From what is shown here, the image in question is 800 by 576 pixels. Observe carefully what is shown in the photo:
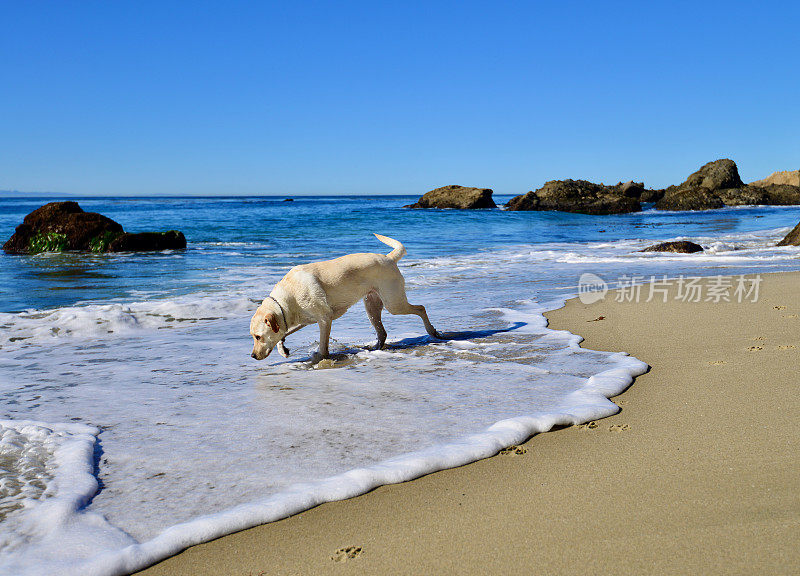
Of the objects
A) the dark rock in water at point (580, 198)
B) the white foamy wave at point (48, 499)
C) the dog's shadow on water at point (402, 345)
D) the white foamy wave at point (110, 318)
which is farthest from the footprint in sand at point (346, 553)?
the dark rock in water at point (580, 198)

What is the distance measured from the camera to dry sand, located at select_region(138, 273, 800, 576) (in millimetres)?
2338

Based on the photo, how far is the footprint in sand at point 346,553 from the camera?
245cm

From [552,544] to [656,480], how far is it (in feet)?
2.65

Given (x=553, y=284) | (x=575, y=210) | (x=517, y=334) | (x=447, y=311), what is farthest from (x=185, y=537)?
(x=575, y=210)

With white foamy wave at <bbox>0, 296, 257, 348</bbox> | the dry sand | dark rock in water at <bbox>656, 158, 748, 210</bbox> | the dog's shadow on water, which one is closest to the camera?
the dry sand

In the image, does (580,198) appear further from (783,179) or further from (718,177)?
(783,179)

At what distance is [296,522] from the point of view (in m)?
2.79

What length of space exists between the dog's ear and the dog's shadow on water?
1.62 ft

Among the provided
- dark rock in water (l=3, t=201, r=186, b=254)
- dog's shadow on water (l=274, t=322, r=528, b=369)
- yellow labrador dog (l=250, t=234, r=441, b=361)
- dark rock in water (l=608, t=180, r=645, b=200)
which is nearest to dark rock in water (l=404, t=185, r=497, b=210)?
dark rock in water (l=608, t=180, r=645, b=200)

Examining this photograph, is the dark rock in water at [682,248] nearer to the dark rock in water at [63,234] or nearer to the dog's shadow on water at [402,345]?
the dog's shadow on water at [402,345]

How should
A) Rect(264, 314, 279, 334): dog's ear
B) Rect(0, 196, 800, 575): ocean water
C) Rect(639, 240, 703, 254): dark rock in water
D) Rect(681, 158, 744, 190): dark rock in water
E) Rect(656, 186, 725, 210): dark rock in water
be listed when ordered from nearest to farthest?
Rect(0, 196, 800, 575): ocean water < Rect(264, 314, 279, 334): dog's ear < Rect(639, 240, 703, 254): dark rock in water < Rect(656, 186, 725, 210): dark rock in water < Rect(681, 158, 744, 190): dark rock in water

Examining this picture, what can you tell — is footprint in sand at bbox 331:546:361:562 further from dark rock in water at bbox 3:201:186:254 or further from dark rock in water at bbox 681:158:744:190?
dark rock in water at bbox 681:158:744:190

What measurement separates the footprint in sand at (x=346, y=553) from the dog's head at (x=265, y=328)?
3.38 metres

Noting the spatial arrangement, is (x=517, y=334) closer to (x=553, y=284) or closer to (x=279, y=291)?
(x=279, y=291)
